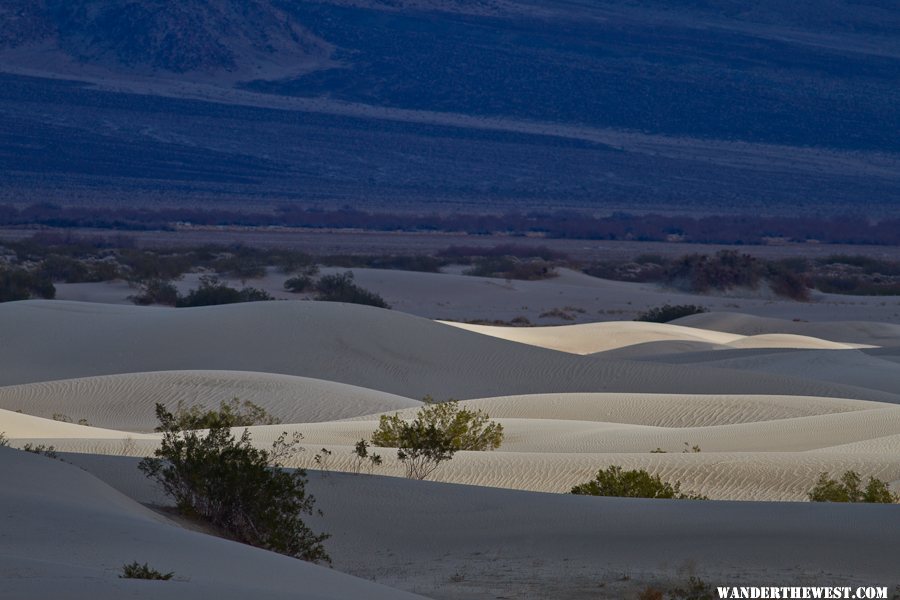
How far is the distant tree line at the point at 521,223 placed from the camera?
74125 millimetres

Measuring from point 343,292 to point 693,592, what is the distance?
30.1 metres

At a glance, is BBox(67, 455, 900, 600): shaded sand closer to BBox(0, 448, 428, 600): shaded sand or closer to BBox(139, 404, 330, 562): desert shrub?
BBox(139, 404, 330, 562): desert shrub

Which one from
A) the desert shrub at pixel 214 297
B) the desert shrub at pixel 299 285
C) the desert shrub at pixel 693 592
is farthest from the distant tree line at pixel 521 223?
the desert shrub at pixel 693 592

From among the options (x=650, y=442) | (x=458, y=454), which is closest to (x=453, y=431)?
(x=458, y=454)

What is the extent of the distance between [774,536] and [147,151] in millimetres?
93748

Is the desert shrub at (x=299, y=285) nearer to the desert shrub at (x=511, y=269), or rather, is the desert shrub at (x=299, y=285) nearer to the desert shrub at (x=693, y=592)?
the desert shrub at (x=511, y=269)

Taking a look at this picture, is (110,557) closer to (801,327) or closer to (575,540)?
(575,540)

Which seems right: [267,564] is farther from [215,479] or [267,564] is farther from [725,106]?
[725,106]

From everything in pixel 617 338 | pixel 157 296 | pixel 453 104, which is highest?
pixel 453 104

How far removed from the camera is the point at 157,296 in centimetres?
3512

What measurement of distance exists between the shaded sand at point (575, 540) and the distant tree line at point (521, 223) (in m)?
60.7

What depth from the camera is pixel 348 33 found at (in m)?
128

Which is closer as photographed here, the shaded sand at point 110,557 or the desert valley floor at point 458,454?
the shaded sand at point 110,557

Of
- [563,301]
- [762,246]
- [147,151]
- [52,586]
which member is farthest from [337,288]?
[147,151]
